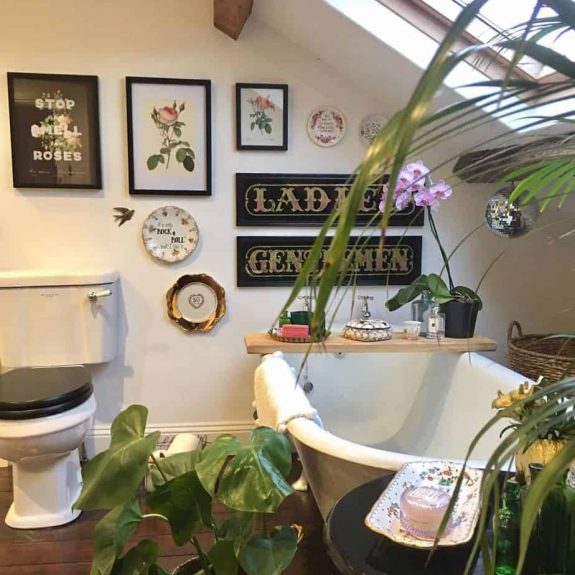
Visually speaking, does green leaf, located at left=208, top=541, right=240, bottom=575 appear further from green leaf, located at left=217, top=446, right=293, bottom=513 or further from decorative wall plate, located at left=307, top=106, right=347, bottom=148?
decorative wall plate, located at left=307, top=106, right=347, bottom=148

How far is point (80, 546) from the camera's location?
2025 mm

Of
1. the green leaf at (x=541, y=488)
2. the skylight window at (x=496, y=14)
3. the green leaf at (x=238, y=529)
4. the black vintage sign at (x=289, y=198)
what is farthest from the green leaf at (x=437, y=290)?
the green leaf at (x=541, y=488)

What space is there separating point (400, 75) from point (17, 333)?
6.38 ft

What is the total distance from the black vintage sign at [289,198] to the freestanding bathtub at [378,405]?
2.22 ft

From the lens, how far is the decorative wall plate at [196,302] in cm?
270

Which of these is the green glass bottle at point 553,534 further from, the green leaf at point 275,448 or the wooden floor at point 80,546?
the wooden floor at point 80,546

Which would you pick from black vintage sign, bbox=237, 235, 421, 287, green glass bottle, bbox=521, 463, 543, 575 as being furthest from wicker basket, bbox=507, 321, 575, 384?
green glass bottle, bbox=521, 463, 543, 575

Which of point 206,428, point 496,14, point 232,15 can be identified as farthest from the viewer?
point 206,428

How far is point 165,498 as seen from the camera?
1.19 m

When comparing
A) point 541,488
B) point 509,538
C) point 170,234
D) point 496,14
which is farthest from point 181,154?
point 541,488

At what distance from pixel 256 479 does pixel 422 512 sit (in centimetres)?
34

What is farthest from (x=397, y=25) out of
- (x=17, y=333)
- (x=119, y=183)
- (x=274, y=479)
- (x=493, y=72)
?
(x=17, y=333)

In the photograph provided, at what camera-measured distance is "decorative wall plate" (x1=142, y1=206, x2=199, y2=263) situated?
265 cm

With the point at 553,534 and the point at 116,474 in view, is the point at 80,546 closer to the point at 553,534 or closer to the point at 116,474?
the point at 116,474
